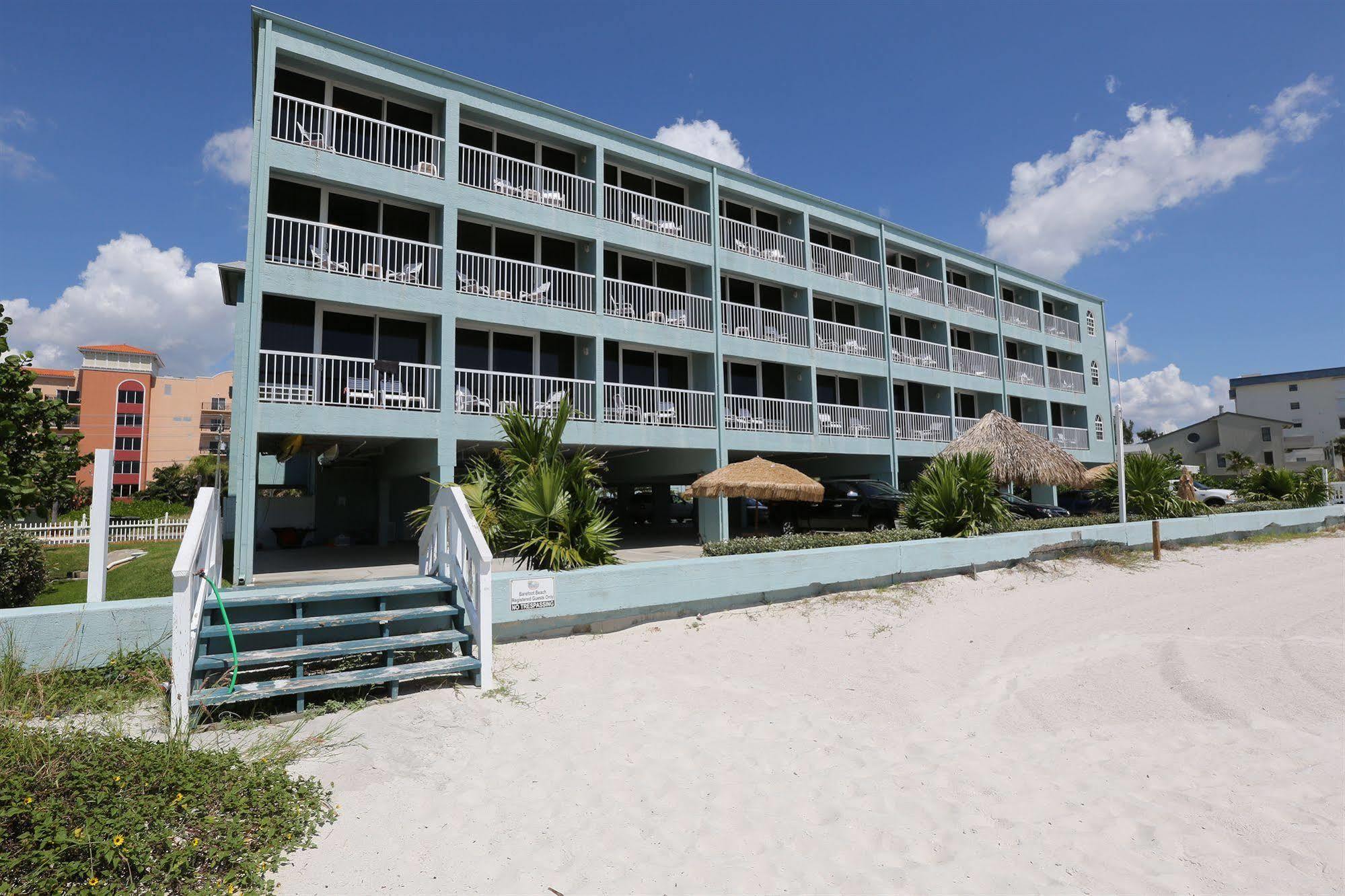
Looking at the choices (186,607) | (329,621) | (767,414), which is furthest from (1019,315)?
(186,607)

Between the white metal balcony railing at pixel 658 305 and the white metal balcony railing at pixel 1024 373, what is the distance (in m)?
14.9

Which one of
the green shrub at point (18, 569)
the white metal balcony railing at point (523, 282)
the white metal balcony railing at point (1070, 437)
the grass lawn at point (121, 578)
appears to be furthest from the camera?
the white metal balcony railing at point (1070, 437)

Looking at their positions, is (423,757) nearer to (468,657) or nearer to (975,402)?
(468,657)

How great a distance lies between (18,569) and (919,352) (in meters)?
23.0

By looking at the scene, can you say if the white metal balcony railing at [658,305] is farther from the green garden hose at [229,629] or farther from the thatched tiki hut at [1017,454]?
the green garden hose at [229,629]

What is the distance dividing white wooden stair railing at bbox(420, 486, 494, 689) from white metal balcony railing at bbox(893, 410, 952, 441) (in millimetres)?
17072

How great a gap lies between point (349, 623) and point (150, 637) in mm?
1498

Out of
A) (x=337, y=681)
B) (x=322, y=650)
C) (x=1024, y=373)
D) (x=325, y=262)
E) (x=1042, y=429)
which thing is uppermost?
(x=1024, y=373)

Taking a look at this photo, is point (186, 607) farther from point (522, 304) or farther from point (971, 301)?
point (971, 301)

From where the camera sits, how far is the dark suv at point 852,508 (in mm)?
17094

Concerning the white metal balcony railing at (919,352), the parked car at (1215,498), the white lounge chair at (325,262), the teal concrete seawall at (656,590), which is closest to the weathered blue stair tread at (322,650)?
the teal concrete seawall at (656,590)

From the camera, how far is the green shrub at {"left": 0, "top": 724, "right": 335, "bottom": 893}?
9.10 ft

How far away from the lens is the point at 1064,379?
2945 cm

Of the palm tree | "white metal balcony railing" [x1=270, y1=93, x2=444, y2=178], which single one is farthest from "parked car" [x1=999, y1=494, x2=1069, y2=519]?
"white metal balcony railing" [x1=270, y1=93, x2=444, y2=178]
